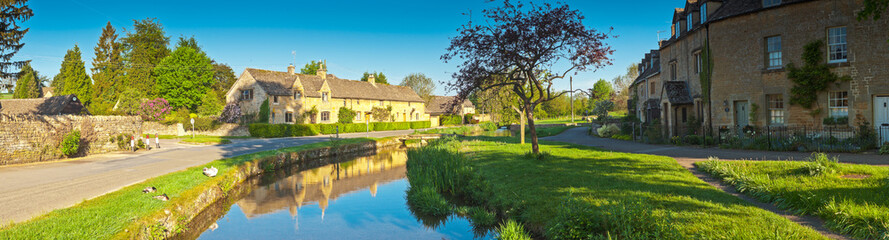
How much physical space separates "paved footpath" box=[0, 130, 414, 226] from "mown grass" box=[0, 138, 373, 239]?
0.58 meters

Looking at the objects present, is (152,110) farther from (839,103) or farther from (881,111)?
(881,111)

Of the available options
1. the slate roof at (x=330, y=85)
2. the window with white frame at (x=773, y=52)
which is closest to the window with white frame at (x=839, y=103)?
the window with white frame at (x=773, y=52)

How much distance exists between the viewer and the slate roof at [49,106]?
115 ft

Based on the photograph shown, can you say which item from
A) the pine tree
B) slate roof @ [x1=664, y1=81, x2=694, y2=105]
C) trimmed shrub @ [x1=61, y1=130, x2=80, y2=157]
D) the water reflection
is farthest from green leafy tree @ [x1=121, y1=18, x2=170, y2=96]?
slate roof @ [x1=664, y1=81, x2=694, y2=105]

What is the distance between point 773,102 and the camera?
18797mm

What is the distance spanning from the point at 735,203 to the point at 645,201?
150 centimetres

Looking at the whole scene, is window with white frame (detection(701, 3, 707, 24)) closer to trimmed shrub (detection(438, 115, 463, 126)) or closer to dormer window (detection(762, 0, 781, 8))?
dormer window (detection(762, 0, 781, 8))

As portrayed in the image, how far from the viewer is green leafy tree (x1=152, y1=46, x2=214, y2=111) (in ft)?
179

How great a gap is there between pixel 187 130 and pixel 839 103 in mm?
47159

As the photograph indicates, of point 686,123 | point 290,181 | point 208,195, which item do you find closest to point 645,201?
point 208,195

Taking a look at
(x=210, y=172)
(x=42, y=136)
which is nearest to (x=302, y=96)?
(x=42, y=136)

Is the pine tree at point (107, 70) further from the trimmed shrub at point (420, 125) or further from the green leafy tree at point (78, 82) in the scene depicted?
the trimmed shrub at point (420, 125)

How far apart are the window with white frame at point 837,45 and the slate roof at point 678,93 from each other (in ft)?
21.8

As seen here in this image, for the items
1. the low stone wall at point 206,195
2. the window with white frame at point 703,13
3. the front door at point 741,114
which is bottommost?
the low stone wall at point 206,195
